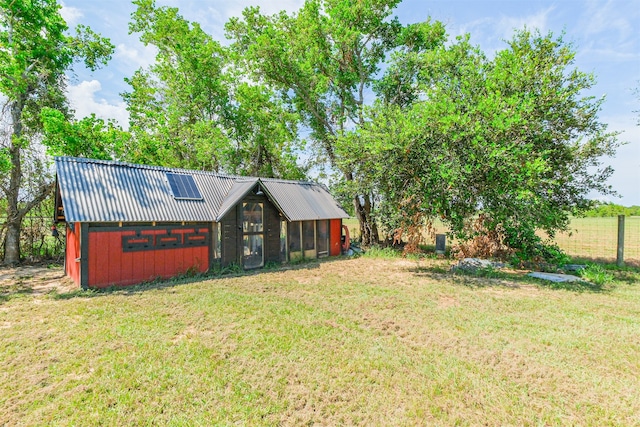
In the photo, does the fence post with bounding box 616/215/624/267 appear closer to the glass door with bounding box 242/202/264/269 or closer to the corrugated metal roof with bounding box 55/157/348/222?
the corrugated metal roof with bounding box 55/157/348/222

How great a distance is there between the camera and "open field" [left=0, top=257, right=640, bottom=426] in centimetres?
316

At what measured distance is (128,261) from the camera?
28.5ft

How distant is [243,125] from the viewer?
64.4 feet

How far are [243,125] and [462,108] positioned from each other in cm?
1437

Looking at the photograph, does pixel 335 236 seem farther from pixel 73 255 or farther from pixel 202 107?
pixel 202 107

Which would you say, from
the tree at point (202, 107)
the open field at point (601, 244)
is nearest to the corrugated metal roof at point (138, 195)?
the tree at point (202, 107)

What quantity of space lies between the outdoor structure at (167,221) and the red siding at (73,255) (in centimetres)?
3

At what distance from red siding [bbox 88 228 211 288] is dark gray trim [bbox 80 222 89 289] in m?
0.08

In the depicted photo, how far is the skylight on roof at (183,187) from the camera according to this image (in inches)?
408

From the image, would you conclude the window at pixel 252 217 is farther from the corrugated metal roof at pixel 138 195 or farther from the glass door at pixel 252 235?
the corrugated metal roof at pixel 138 195

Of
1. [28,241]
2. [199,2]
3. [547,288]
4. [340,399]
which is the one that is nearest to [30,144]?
[28,241]

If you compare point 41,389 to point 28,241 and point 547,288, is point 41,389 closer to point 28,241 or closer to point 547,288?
point 547,288

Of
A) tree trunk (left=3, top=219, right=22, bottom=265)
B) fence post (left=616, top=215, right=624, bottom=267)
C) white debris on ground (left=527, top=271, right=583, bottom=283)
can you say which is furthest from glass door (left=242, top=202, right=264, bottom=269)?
fence post (left=616, top=215, right=624, bottom=267)

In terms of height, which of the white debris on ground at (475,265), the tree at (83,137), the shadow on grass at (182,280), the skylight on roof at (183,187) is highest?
the tree at (83,137)
